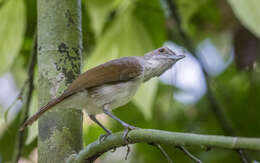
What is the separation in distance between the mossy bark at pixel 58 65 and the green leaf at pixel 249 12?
0.94 m

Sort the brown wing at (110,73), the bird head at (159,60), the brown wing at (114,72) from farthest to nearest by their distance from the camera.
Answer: the bird head at (159,60) → the brown wing at (114,72) → the brown wing at (110,73)

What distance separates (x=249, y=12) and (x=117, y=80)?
1.29 meters

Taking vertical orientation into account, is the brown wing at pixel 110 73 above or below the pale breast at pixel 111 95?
above

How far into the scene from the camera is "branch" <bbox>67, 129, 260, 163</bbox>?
3.12 ft

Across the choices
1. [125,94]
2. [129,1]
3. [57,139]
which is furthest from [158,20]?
[57,139]

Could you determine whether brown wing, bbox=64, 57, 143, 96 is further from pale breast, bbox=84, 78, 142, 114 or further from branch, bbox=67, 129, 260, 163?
branch, bbox=67, 129, 260, 163

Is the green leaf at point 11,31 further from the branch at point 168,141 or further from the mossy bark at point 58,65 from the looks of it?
the branch at point 168,141

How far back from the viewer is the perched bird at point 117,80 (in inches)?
83.6

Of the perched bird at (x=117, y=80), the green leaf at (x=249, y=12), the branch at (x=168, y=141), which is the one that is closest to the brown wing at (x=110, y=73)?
the perched bird at (x=117, y=80)

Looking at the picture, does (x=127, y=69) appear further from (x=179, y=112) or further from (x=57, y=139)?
(x=179, y=112)

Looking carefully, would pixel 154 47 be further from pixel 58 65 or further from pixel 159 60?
pixel 58 65

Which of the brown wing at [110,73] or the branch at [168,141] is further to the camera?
the brown wing at [110,73]

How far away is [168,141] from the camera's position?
1.12 meters

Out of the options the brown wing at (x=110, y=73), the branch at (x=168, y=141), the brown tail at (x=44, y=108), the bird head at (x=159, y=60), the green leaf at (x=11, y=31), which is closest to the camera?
the branch at (x=168, y=141)
